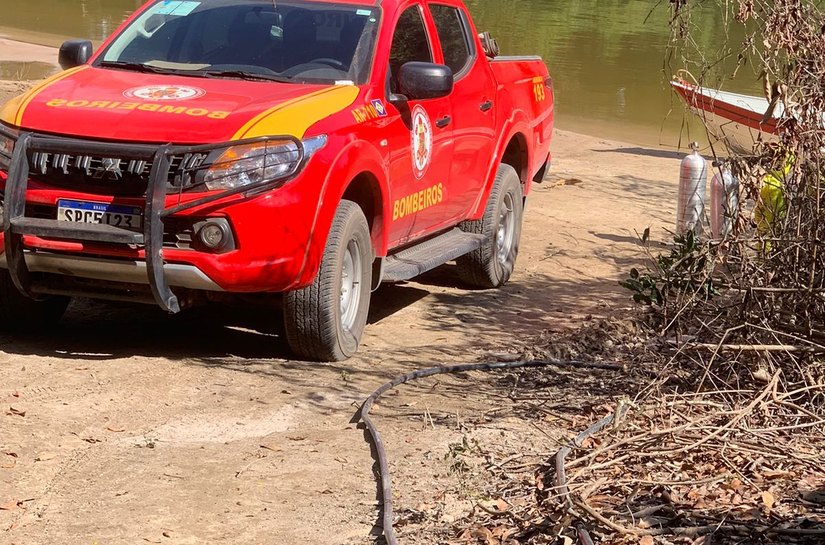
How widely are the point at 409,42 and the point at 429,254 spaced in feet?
4.00

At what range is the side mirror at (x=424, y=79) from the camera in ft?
23.1

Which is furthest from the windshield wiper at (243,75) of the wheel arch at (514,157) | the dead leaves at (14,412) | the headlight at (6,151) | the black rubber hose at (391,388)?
the dead leaves at (14,412)

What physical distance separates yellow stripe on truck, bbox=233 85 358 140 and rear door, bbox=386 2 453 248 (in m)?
0.44

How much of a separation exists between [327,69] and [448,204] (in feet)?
4.48

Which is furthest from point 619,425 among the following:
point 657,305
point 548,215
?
point 548,215

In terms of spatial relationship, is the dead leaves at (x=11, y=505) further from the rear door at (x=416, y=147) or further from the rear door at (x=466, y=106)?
the rear door at (x=466, y=106)

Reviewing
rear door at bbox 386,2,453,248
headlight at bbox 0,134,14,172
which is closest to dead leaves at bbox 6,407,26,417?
headlight at bbox 0,134,14,172

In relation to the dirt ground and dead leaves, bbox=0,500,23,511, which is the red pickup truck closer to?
the dirt ground

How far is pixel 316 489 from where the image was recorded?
495 centimetres

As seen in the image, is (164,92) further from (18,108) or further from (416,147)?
(416,147)

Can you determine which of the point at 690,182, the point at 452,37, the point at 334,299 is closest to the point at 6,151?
the point at 334,299

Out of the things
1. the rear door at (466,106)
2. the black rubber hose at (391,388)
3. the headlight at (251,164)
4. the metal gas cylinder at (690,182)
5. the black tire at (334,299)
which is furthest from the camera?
the metal gas cylinder at (690,182)

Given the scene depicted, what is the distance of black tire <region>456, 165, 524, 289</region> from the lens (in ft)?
28.7

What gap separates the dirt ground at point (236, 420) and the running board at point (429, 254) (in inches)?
15.0
